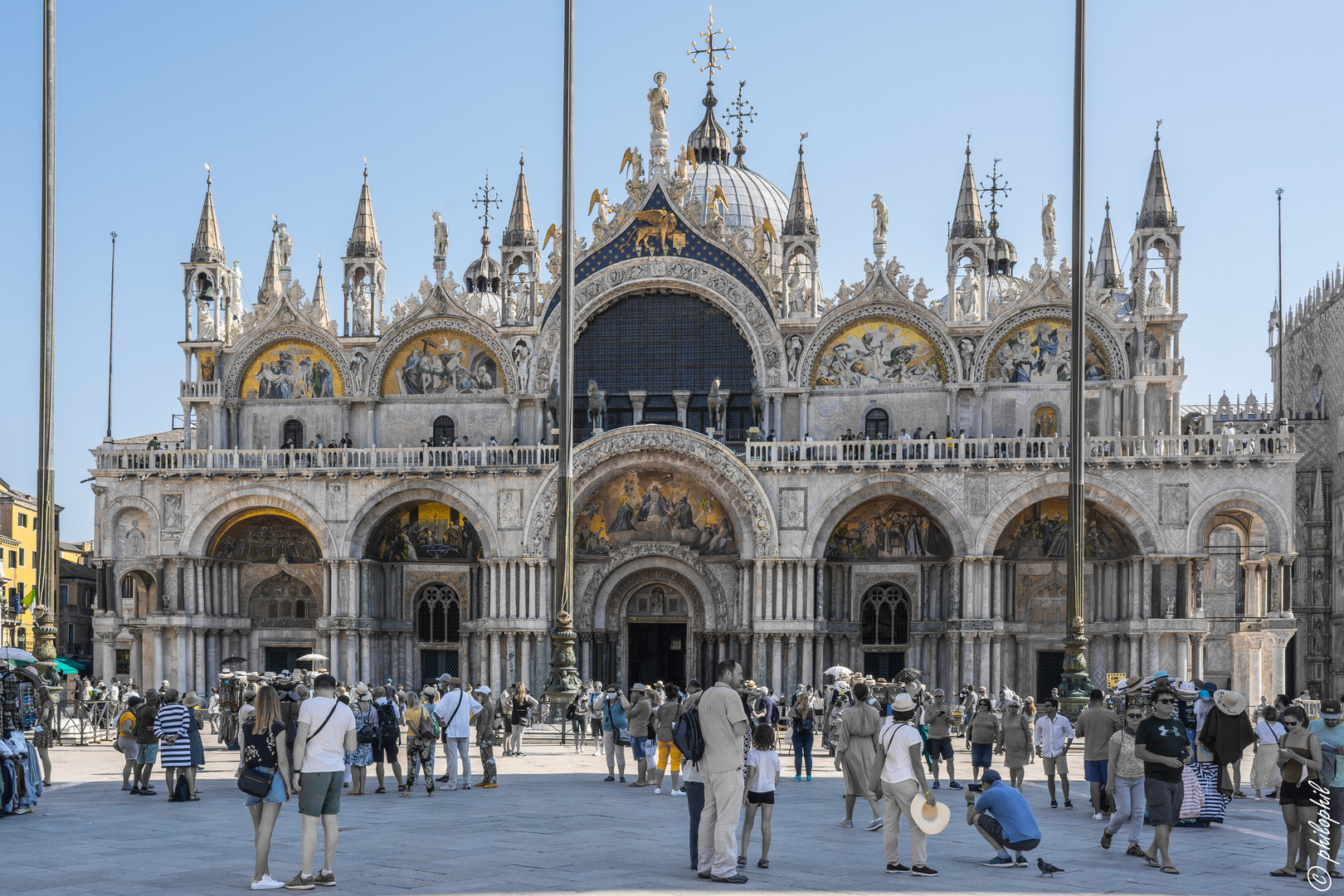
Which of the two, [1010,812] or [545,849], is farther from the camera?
[545,849]

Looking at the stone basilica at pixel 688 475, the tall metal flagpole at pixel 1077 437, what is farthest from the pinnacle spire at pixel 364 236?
the tall metal flagpole at pixel 1077 437

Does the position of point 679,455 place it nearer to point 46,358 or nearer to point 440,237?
point 440,237

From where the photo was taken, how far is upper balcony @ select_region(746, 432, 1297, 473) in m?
43.1

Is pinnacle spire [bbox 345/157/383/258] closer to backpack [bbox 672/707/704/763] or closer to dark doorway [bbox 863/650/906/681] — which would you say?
dark doorway [bbox 863/650/906/681]

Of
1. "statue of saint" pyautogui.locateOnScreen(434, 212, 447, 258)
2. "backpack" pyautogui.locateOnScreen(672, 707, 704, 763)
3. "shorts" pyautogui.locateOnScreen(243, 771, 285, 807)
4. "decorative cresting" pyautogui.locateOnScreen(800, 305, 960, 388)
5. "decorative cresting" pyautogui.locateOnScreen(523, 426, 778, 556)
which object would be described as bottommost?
"shorts" pyautogui.locateOnScreen(243, 771, 285, 807)

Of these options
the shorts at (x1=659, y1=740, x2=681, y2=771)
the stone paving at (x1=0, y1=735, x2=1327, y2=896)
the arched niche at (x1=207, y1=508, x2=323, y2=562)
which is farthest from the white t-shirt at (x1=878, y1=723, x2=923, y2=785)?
the arched niche at (x1=207, y1=508, x2=323, y2=562)

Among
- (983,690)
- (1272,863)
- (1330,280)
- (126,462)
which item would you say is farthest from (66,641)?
(1272,863)

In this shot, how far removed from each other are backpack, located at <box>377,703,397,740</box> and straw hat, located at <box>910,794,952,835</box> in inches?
389

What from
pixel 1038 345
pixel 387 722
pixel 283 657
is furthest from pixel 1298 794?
pixel 283 657

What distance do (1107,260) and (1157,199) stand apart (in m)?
15.8

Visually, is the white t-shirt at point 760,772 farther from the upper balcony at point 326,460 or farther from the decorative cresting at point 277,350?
the decorative cresting at point 277,350

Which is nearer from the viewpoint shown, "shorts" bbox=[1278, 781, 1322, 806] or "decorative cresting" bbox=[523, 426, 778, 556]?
"shorts" bbox=[1278, 781, 1322, 806]

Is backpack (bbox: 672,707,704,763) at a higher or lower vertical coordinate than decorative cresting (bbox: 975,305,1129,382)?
lower

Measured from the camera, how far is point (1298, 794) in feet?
52.0
